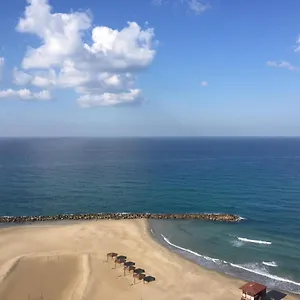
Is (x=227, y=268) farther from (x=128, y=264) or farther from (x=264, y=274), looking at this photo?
(x=128, y=264)

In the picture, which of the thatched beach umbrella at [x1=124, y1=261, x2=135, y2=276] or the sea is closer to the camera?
the thatched beach umbrella at [x1=124, y1=261, x2=135, y2=276]

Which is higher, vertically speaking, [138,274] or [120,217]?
[120,217]

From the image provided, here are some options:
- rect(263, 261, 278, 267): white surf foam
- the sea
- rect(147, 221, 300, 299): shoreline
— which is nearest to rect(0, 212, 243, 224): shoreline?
the sea

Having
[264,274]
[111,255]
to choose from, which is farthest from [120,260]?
[264,274]

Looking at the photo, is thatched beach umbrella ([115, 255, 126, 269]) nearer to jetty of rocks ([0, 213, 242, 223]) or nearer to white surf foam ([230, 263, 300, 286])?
white surf foam ([230, 263, 300, 286])

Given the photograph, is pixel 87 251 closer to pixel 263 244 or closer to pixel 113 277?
pixel 113 277

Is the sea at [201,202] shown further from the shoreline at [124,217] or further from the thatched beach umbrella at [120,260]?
the thatched beach umbrella at [120,260]

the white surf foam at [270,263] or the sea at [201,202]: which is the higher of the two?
the sea at [201,202]

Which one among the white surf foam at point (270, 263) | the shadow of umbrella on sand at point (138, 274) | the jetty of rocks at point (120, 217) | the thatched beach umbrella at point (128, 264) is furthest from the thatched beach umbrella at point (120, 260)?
the jetty of rocks at point (120, 217)

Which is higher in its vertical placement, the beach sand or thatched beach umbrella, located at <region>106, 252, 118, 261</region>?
thatched beach umbrella, located at <region>106, 252, 118, 261</region>
